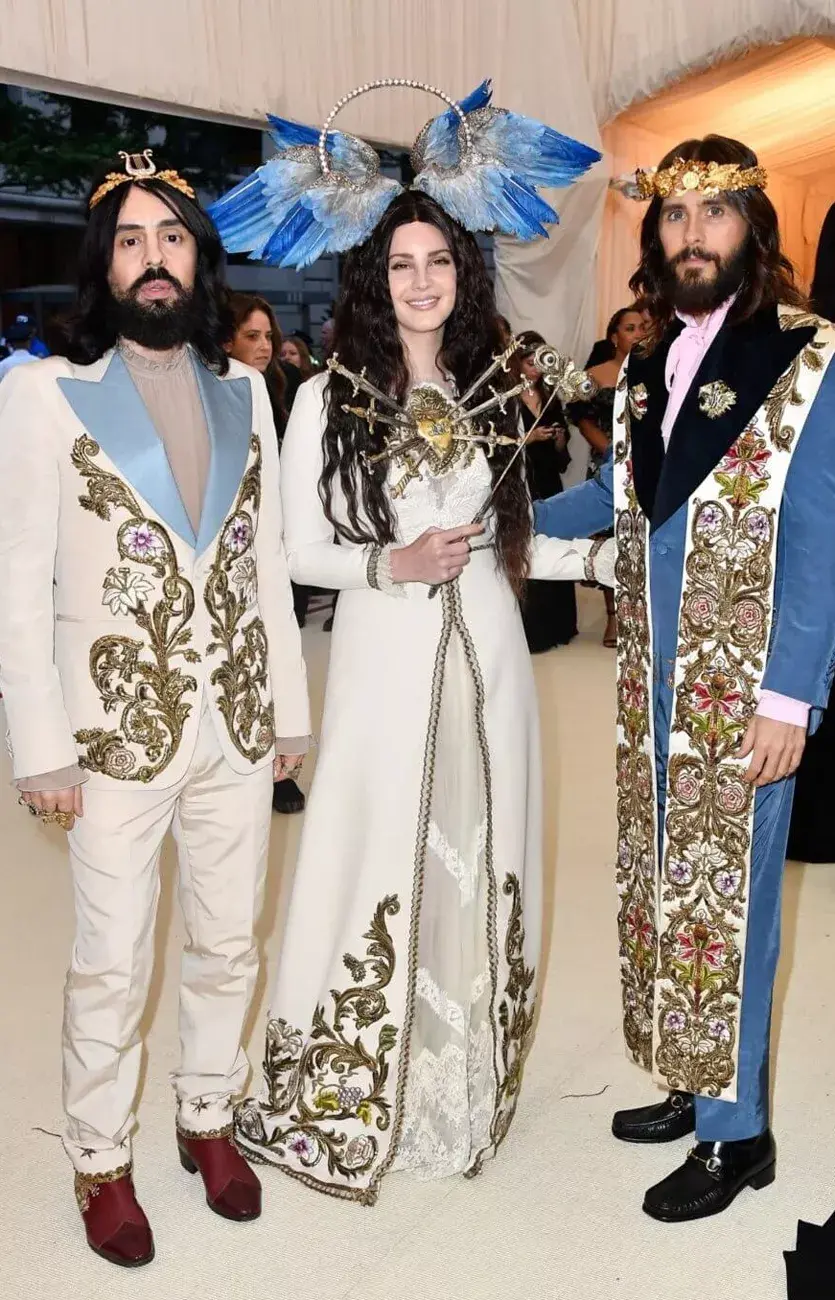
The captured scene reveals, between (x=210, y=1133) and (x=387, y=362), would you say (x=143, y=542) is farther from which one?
(x=210, y=1133)

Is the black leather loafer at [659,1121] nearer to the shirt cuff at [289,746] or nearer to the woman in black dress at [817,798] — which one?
the shirt cuff at [289,746]

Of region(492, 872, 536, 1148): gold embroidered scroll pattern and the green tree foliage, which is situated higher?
the green tree foliage

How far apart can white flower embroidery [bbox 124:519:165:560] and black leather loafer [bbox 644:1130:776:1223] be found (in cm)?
139

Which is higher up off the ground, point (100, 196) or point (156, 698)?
point (100, 196)

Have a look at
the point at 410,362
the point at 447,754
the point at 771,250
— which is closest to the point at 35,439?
the point at 410,362

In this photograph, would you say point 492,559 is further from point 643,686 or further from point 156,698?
point 156,698

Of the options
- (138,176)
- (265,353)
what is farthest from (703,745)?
(265,353)

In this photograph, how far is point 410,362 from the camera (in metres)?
2.25

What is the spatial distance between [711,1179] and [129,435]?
5.21 feet

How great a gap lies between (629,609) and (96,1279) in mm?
1404

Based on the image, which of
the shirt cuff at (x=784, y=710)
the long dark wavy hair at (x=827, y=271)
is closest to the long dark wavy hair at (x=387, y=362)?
the shirt cuff at (x=784, y=710)

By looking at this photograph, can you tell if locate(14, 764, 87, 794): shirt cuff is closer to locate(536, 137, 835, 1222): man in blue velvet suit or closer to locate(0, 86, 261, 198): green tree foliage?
locate(536, 137, 835, 1222): man in blue velvet suit

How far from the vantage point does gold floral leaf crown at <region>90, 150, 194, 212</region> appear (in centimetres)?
200

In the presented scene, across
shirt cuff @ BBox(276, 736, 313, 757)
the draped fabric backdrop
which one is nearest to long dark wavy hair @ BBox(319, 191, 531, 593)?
shirt cuff @ BBox(276, 736, 313, 757)
